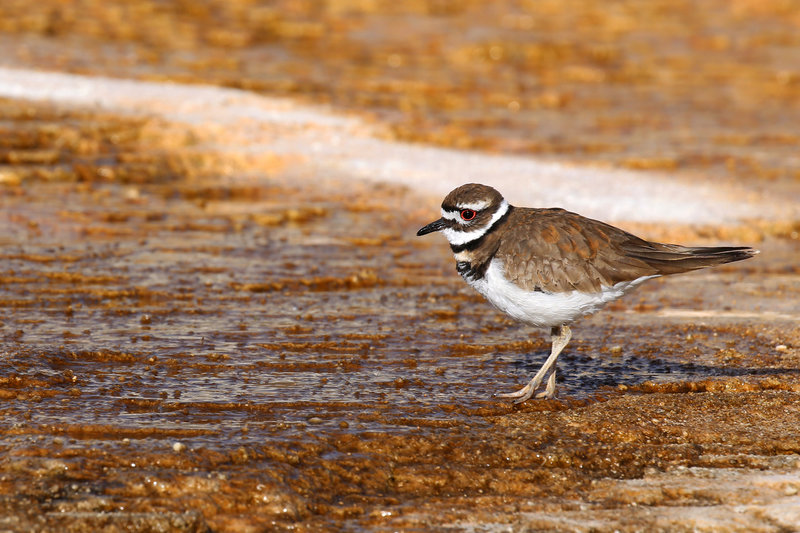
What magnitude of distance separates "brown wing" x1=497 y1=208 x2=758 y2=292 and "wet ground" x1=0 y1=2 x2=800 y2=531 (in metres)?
0.79

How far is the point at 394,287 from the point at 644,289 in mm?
2287

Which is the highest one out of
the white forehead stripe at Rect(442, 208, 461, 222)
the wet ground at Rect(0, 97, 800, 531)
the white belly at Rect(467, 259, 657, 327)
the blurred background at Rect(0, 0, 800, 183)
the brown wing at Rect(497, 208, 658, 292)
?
the blurred background at Rect(0, 0, 800, 183)

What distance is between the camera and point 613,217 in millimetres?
11578

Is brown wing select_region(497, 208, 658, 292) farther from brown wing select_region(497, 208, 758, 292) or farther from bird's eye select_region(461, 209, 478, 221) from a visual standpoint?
bird's eye select_region(461, 209, 478, 221)

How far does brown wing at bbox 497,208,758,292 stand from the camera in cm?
671

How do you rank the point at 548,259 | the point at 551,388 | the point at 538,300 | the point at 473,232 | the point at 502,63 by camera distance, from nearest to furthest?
the point at 538,300
the point at 548,259
the point at 551,388
the point at 473,232
the point at 502,63

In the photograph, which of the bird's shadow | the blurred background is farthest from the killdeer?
the blurred background

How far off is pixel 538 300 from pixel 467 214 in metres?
0.81

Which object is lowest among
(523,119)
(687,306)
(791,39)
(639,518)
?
(639,518)

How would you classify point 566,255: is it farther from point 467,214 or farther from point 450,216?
point 450,216

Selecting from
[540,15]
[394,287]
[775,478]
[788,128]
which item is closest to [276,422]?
[775,478]

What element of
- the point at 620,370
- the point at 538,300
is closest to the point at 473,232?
the point at 538,300

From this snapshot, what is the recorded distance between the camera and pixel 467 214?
7.05 m

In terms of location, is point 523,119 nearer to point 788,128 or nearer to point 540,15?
point 788,128
